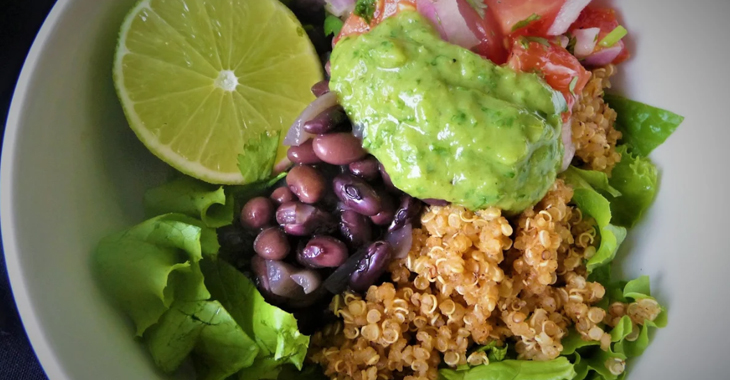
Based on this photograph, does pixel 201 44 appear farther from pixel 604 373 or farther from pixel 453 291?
pixel 604 373

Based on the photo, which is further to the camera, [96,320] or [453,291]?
[453,291]

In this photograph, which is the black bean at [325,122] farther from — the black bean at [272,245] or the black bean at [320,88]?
the black bean at [272,245]

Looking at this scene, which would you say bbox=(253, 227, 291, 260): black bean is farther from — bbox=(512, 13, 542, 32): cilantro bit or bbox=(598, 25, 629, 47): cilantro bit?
bbox=(598, 25, 629, 47): cilantro bit

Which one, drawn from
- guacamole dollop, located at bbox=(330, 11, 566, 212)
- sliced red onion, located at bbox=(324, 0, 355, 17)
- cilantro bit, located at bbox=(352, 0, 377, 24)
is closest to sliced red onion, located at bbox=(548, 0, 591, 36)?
guacamole dollop, located at bbox=(330, 11, 566, 212)

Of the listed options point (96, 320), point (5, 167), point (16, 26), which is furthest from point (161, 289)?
point (16, 26)

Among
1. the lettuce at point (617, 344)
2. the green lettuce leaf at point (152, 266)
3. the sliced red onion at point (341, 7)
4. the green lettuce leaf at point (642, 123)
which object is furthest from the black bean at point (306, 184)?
the green lettuce leaf at point (642, 123)
